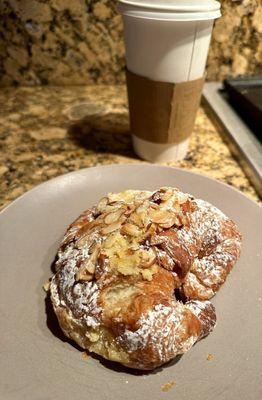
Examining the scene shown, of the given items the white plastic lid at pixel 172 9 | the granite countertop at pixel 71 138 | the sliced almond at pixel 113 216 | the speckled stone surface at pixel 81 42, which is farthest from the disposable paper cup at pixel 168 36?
the speckled stone surface at pixel 81 42

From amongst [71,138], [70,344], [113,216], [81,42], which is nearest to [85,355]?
[70,344]

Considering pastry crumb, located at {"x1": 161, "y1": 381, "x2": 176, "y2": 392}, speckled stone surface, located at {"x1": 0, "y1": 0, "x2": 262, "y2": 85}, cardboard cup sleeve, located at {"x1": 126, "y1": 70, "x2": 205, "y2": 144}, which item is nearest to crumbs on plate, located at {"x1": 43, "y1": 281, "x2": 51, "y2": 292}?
pastry crumb, located at {"x1": 161, "y1": 381, "x2": 176, "y2": 392}

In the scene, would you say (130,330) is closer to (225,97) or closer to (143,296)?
(143,296)

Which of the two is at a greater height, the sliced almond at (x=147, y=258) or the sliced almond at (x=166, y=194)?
the sliced almond at (x=166, y=194)

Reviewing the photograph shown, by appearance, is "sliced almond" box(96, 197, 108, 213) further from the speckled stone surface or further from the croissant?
the speckled stone surface

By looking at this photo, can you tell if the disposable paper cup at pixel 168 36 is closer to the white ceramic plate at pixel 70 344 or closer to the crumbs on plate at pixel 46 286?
the white ceramic plate at pixel 70 344

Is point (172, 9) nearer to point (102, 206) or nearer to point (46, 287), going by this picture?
point (102, 206)
